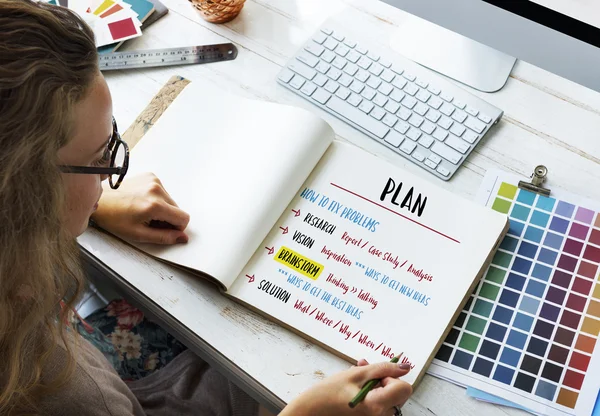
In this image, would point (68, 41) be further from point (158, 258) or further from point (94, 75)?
point (158, 258)

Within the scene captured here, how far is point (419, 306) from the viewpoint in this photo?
0.77 metres

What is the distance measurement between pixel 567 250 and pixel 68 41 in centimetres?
61

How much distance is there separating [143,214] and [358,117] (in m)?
0.32

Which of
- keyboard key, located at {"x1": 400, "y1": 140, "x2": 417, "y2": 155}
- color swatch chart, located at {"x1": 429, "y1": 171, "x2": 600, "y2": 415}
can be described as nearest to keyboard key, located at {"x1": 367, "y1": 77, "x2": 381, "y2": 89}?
keyboard key, located at {"x1": 400, "y1": 140, "x2": 417, "y2": 155}

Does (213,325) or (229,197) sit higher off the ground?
(229,197)

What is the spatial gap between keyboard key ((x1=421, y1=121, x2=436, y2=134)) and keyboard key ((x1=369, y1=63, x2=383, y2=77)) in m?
0.11

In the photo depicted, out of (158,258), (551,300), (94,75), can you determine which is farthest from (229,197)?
(551,300)

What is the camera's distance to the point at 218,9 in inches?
40.4

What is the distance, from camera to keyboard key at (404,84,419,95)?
946mm

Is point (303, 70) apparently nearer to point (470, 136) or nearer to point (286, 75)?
point (286, 75)

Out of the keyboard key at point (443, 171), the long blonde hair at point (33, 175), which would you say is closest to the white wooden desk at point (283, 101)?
the keyboard key at point (443, 171)

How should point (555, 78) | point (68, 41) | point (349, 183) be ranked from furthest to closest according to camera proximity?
point (555, 78)
point (349, 183)
point (68, 41)

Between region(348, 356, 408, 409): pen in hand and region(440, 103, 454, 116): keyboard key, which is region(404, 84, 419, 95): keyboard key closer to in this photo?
region(440, 103, 454, 116): keyboard key

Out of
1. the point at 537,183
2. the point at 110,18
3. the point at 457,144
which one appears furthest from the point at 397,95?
the point at 110,18
